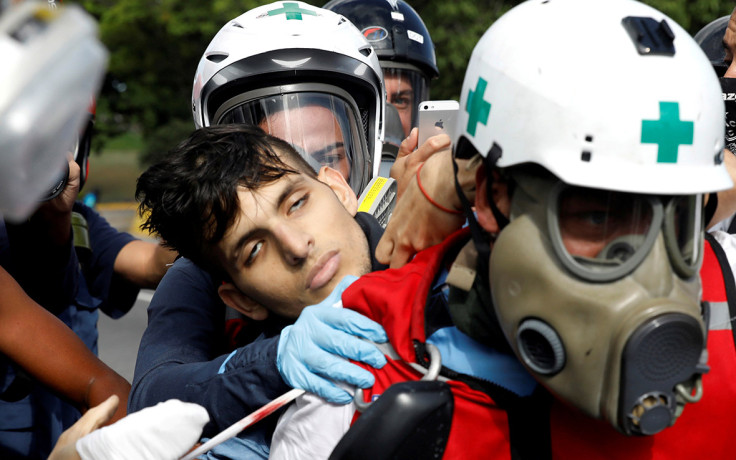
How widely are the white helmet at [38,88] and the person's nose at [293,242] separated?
4.42 feet

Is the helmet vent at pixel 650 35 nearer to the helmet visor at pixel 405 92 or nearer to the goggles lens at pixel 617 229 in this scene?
the goggles lens at pixel 617 229

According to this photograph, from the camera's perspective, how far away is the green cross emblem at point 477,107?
1.58 meters

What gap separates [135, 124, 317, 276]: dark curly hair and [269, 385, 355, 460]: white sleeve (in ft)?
1.96

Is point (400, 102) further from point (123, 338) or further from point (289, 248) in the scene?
point (123, 338)

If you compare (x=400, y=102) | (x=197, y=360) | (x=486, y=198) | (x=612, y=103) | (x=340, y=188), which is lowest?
(x=400, y=102)

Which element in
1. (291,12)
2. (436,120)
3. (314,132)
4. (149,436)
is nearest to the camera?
(149,436)

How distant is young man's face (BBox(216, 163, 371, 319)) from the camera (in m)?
2.19

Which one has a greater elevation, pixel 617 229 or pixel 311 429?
pixel 617 229

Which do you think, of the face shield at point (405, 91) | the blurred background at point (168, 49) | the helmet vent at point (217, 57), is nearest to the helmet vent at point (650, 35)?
the helmet vent at point (217, 57)

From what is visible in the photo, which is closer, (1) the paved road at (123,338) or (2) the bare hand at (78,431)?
(2) the bare hand at (78,431)

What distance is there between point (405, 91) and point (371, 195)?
1.94m

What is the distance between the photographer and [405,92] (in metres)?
4.66

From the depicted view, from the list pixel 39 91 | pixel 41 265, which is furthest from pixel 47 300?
pixel 39 91

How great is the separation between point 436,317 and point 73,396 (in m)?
1.18
